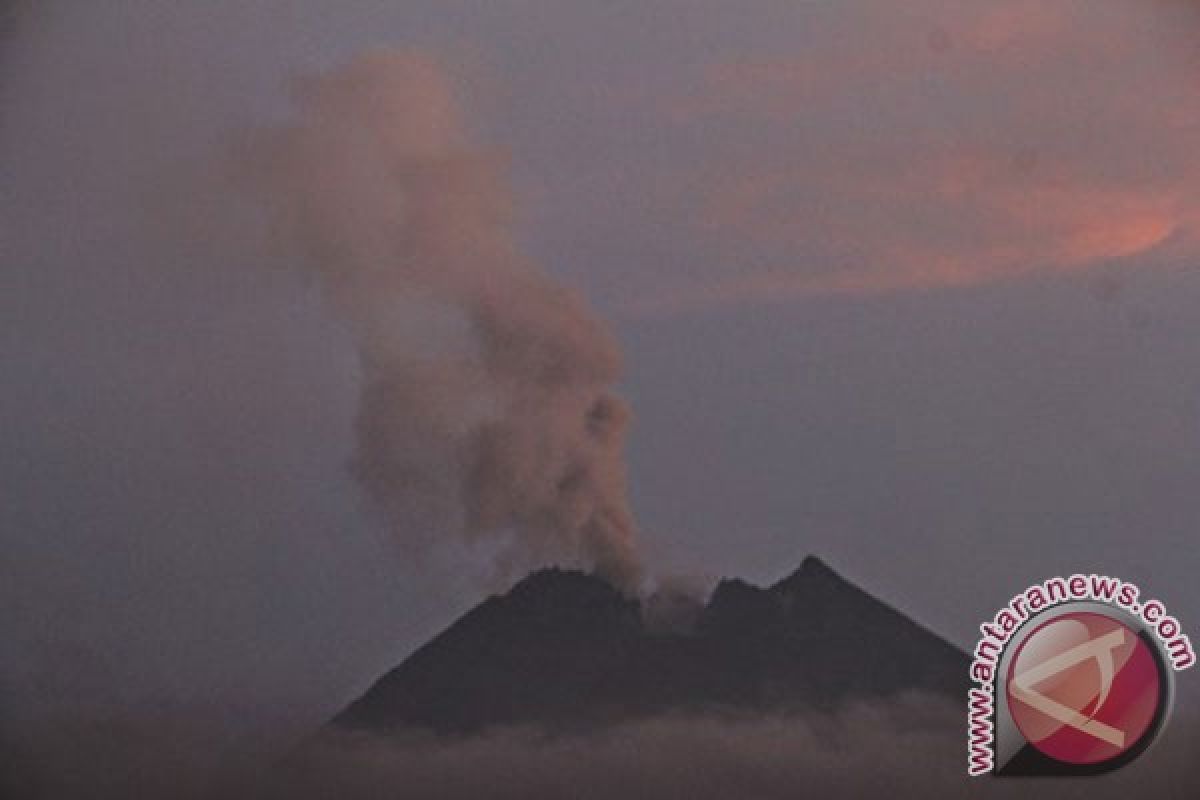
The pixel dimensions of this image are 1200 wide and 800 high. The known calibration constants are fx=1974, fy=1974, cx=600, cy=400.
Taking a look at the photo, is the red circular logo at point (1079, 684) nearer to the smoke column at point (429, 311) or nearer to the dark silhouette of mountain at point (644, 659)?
the dark silhouette of mountain at point (644, 659)

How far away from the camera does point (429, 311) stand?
18.9 ft

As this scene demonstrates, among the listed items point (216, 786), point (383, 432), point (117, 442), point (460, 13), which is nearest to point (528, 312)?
point (383, 432)

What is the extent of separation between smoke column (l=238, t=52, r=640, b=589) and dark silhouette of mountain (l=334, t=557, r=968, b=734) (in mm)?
163

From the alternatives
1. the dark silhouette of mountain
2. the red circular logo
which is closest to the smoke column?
the dark silhouette of mountain

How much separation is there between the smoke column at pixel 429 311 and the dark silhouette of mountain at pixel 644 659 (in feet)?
0.53

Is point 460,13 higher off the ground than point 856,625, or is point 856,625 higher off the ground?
point 460,13

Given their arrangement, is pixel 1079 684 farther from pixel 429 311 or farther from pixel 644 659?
pixel 429 311

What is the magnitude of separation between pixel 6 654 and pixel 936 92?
3.21 m

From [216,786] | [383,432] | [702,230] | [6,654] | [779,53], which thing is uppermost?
[779,53]

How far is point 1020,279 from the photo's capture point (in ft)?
19.4

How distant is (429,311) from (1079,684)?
222 cm

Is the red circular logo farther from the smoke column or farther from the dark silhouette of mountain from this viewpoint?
the smoke column

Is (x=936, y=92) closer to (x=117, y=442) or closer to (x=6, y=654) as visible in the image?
(x=117, y=442)

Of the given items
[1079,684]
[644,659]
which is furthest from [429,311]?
[1079,684]
